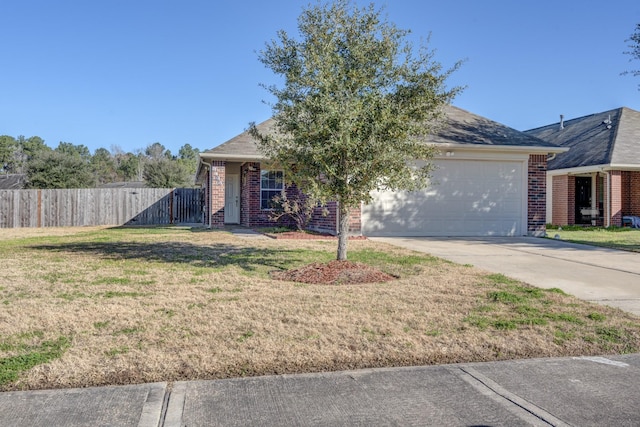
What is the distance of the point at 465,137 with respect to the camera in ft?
47.1

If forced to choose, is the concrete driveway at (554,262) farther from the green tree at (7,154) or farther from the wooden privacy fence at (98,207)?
the green tree at (7,154)

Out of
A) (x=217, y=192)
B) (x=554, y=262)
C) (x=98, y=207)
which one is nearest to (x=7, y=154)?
(x=98, y=207)

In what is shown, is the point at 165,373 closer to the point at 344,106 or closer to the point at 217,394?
the point at 217,394

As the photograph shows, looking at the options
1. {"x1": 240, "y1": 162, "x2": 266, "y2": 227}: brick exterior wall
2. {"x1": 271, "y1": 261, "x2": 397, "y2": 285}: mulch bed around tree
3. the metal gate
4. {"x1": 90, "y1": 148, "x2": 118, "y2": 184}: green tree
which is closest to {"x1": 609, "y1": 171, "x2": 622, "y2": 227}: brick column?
{"x1": 240, "y1": 162, "x2": 266, "y2": 227}: brick exterior wall

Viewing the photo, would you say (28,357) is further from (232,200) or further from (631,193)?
(631,193)

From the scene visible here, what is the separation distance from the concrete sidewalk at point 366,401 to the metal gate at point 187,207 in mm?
21074

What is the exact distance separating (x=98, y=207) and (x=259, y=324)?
67.6 feet

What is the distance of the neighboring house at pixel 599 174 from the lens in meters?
19.2

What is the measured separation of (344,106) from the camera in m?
6.72

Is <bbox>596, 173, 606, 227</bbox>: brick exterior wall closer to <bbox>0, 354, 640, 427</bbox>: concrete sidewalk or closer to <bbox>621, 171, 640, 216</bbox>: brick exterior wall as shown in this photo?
<bbox>621, 171, 640, 216</bbox>: brick exterior wall

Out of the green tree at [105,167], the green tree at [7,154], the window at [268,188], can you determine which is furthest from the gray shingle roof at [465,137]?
the green tree at [7,154]

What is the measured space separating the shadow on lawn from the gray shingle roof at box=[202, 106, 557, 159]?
3.73 meters

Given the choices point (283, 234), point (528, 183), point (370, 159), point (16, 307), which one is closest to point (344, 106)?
point (370, 159)

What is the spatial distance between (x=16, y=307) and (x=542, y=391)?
197 inches
